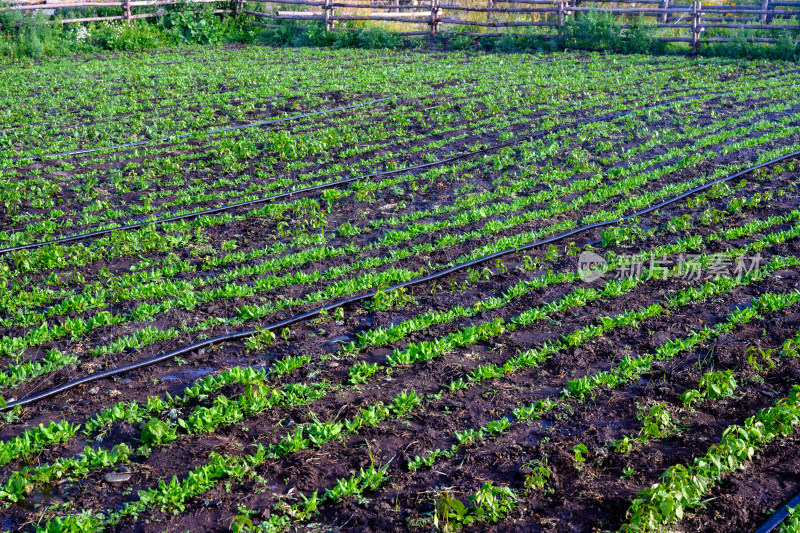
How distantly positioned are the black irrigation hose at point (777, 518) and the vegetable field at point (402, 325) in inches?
2.4

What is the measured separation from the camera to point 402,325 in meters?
5.65

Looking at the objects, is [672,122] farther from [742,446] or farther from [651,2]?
[651,2]

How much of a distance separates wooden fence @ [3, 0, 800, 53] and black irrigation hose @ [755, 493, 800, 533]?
16.5 meters

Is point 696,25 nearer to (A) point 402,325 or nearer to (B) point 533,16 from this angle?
(B) point 533,16

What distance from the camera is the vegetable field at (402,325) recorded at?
3896 mm

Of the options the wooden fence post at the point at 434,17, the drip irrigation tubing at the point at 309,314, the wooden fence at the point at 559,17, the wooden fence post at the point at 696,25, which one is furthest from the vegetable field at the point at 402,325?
the wooden fence post at the point at 434,17

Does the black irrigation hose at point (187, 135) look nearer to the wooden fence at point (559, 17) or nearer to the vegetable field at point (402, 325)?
the vegetable field at point (402, 325)

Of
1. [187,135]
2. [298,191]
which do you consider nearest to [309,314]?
[298,191]

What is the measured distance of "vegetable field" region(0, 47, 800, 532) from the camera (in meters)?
3.90

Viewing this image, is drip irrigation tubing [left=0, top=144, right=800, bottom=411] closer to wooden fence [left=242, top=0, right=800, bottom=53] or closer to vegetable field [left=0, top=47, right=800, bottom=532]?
vegetable field [left=0, top=47, right=800, bottom=532]

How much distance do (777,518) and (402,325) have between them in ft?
9.49

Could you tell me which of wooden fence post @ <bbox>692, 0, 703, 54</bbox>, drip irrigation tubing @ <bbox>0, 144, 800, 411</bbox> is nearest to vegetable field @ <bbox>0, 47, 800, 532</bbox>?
drip irrigation tubing @ <bbox>0, 144, 800, 411</bbox>

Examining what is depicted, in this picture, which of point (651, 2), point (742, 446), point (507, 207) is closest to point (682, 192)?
point (507, 207)

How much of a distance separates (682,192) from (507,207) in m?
2.16
